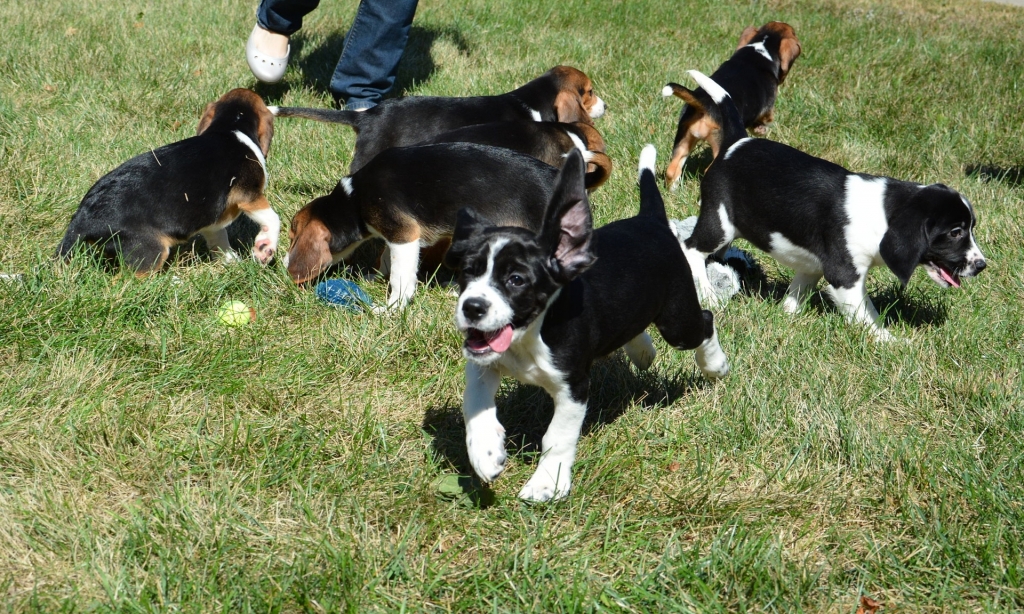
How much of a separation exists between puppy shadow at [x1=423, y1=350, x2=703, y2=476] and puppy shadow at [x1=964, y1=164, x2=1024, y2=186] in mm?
3957

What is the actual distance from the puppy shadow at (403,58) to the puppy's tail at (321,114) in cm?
195

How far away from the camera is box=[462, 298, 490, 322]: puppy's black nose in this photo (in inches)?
107

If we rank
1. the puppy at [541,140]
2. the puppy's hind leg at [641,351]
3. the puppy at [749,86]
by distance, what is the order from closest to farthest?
the puppy's hind leg at [641,351]
the puppy at [541,140]
the puppy at [749,86]

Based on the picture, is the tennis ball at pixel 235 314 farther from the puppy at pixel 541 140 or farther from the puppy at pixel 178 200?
the puppy at pixel 541 140

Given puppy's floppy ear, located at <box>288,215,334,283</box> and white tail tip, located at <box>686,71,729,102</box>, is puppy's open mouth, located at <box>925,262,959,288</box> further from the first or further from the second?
puppy's floppy ear, located at <box>288,215,334,283</box>

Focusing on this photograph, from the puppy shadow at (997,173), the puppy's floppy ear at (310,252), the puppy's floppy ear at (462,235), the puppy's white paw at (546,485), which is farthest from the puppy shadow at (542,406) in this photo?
the puppy shadow at (997,173)

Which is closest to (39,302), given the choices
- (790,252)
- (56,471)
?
(56,471)

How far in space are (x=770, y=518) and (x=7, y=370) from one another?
9.84 ft

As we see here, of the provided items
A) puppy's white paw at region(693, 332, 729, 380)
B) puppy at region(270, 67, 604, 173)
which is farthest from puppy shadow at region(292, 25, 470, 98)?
puppy's white paw at region(693, 332, 729, 380)

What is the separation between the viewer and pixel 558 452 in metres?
3.23

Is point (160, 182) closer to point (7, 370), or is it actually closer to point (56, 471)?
point (7, 370)

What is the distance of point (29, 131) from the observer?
248 inches

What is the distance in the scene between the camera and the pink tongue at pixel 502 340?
282 centimetres

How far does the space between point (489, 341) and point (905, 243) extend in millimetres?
2735
